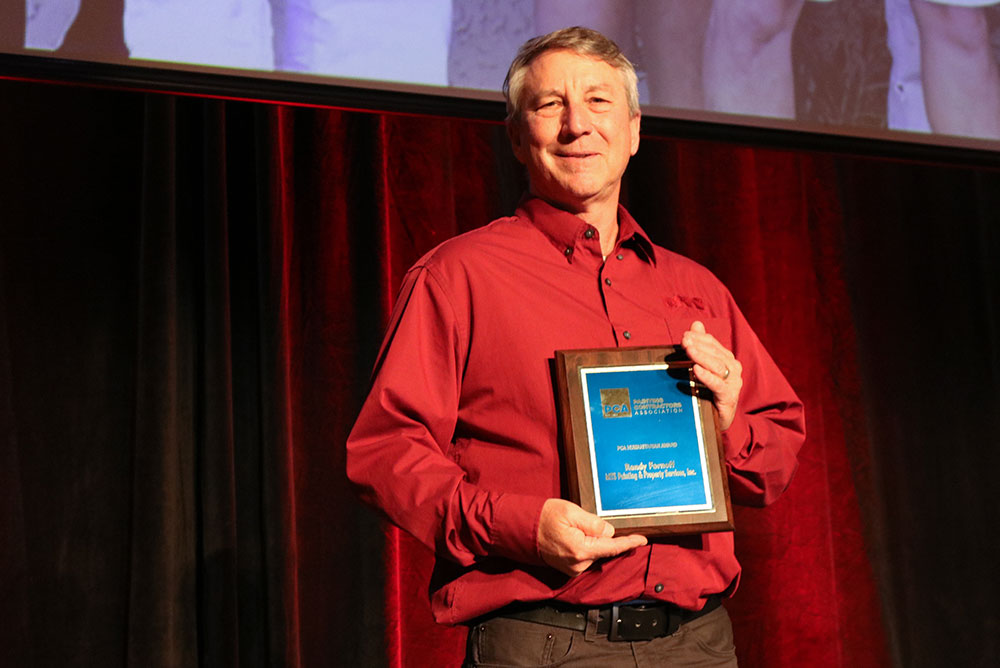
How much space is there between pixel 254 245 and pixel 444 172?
54 centimetres

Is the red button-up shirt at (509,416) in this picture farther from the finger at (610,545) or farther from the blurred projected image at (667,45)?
the blurred projected image at (667,45)

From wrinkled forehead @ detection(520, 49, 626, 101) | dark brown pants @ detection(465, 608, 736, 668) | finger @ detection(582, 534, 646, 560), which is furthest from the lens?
wrinkled forehead @ detection(520, 49, 626, 101)

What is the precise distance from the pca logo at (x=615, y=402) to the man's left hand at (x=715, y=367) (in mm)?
101

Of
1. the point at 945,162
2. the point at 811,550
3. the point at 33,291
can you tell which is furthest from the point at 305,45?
the point at 811,550

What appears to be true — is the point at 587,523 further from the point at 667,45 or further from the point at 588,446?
the point at 667,45

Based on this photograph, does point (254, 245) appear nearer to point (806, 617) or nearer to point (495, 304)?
point (495, 304)

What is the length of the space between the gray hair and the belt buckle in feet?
2.58

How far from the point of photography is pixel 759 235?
119 inches

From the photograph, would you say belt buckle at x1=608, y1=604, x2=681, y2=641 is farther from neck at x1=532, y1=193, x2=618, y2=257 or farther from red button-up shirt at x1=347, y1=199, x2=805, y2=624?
neck at x1=532, y1=193, x2=618, y2=257

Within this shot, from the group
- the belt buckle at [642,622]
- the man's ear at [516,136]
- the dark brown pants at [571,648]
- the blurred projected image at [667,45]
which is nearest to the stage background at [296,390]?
the blurred projected image at [667,45]

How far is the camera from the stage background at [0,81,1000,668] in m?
2.28

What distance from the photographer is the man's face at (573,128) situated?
5.11 feet

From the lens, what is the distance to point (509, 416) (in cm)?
141

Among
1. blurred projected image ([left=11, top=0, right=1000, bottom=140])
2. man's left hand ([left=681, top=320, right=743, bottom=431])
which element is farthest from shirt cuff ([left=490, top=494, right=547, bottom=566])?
blurred projected image ([left=11, top=0, right=1000, bottom=140])
